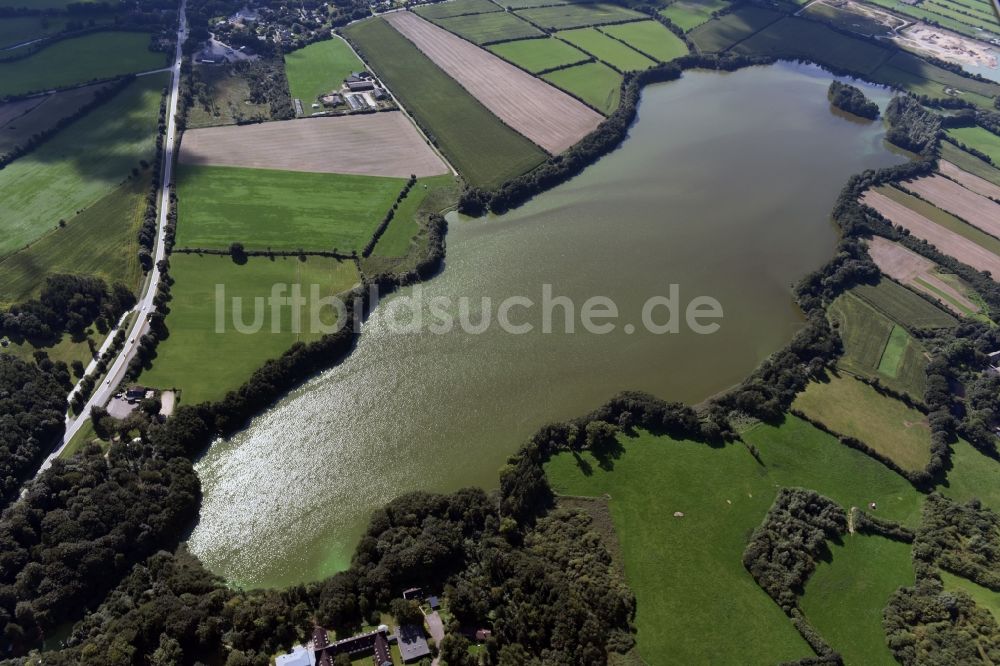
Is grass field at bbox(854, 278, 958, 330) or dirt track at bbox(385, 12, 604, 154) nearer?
grass field at bbox(854, 278, 958, 330)

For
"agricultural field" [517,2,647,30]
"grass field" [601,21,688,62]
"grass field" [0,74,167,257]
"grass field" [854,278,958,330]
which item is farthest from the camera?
"agricultural field" [517,2,647,30]

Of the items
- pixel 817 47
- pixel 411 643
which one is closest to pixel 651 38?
pixel 817 47

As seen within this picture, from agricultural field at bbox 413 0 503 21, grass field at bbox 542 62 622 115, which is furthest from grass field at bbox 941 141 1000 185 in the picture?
agricultural field at bbox 413 0 503 21

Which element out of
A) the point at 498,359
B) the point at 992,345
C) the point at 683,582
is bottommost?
the point at 683,582

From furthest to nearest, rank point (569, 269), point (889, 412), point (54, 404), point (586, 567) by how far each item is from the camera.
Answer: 1. point (569, 269)
2. point (889, 412)
3. point (54, 404)
4. point (586, 567)

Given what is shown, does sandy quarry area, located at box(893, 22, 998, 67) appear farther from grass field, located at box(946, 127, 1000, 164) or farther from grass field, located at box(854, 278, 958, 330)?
grass field, located at box(854, 278, 958, 330)

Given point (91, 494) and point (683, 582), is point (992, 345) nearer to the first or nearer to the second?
point (683, 582)

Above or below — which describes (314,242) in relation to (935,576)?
above

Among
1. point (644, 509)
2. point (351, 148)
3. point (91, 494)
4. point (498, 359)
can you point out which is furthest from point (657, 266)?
point (91, 494)
